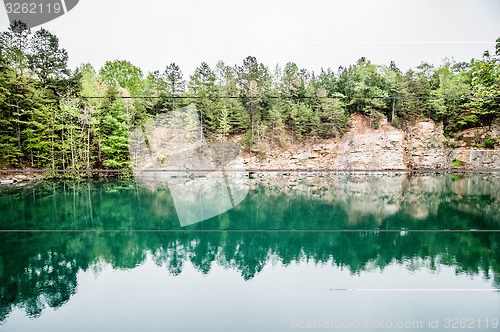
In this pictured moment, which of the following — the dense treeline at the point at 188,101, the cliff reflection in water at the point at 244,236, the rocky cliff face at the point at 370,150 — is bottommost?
the cliff reflection in water at the point at 244,236

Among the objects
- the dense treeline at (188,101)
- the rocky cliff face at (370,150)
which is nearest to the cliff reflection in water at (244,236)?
the dense treeline at (188,101)

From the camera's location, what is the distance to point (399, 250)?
5727 millimetres

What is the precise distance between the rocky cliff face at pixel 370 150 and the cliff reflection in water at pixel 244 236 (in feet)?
19.5

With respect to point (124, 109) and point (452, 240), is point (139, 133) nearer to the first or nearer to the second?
point (124, 109)

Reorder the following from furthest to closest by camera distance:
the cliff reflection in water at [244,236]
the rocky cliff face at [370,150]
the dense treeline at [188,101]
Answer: the rocky cliff face at [370,150]
the dense treeline at [188,101]
the cliff reflection in water at [244,236]

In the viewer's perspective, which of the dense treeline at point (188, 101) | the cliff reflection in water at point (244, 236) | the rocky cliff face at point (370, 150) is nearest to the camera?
the cliff reflection in water at point (244, 236)

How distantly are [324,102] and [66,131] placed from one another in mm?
13449

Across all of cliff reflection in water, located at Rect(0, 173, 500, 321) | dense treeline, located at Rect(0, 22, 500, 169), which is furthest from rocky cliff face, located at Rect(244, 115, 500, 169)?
cliff reflection in water, located at Rect(0, 173, 500, 321)

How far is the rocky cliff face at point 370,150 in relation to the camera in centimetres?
1767

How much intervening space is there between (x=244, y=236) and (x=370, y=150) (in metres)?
13.7

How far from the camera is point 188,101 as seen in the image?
48.5 feet

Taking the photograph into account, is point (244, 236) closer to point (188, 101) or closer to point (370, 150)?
point (188, 101)

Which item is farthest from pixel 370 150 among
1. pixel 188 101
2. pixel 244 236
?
pixel 244 236

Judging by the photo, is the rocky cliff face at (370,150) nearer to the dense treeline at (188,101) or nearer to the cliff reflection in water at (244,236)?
the dense treeline at (188,101)
